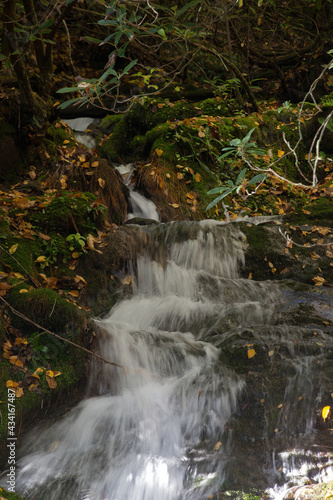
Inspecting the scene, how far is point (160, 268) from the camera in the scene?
17.4 ft

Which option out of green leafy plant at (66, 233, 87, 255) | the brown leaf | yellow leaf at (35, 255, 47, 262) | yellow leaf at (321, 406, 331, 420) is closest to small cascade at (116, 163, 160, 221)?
green leafy plant at (66, 233, 87, 255)

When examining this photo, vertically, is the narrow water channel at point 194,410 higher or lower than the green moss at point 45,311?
lower

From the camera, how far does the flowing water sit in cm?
294

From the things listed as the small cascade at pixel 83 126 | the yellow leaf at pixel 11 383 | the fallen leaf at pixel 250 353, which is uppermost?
the small cascade at pixel 83 126

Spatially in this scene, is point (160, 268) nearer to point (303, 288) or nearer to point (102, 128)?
point (303, 288)

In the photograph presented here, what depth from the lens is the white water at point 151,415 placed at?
9.70ft

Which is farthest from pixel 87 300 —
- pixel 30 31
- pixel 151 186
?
pixel 30 31

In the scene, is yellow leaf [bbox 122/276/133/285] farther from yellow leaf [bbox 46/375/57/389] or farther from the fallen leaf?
the fallen leaf

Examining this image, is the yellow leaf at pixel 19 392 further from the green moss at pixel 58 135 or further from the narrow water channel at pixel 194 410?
the green moss at pixel 58 135

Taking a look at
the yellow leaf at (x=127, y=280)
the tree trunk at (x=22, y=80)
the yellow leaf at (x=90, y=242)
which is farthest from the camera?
the tree trunk at (x=22, y=80)

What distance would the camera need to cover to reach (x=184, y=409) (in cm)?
350

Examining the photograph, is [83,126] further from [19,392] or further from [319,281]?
[19,392]

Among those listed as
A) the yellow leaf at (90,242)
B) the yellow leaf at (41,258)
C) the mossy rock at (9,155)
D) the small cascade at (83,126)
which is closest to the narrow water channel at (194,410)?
the yellow leaf at (90,242)

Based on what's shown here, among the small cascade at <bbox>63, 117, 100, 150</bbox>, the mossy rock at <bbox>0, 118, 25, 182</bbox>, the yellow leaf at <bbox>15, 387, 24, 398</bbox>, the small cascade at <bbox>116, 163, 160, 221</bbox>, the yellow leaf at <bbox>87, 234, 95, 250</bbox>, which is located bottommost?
the small cascade at <bbox>116, 163, 160, 221</bbox>
